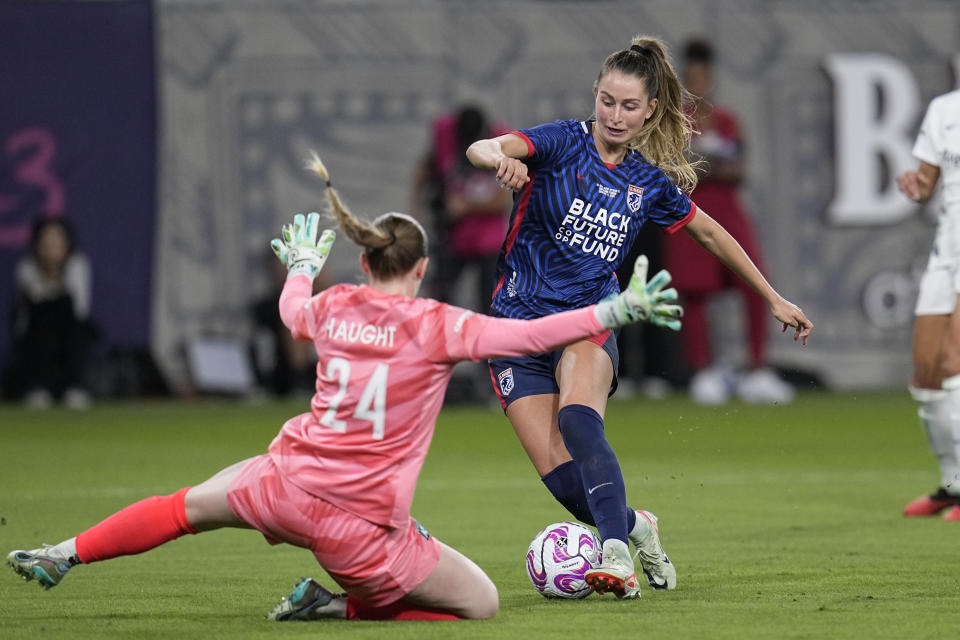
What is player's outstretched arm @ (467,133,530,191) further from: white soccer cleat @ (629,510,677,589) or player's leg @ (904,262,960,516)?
player's leg @ (904,262,960,516)

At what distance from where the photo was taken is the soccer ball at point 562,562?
5.87 m

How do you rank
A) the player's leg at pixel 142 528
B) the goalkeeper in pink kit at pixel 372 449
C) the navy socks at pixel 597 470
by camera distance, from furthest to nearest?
the navy socks at pixel 597 470 < the player's leg at pixel 142 528 < the goalkeeper in pink kit at pixel 372 449

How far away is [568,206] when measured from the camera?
6250 mm

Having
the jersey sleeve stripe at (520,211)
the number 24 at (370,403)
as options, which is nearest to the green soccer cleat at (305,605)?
the number 24 at (370,403)

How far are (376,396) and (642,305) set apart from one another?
86 cm

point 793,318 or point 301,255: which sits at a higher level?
point 301,255

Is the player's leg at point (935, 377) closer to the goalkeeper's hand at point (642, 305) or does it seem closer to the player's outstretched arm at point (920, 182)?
the player's outstretched arm at point (920, 182)

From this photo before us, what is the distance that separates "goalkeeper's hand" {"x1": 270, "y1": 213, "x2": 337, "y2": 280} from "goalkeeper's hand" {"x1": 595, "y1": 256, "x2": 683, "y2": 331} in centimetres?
122

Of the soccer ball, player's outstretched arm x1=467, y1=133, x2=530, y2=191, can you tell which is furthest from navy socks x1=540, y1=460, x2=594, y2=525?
player's outstretched arm x1=467, y1=133, x2=530, y2=191

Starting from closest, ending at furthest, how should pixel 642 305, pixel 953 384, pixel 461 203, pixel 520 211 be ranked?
1. pixel 642 305
2. pixel 520 211
3. pixel 953 384
4. pixel 461 203

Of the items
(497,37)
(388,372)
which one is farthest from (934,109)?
(497,37)

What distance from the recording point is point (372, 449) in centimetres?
525

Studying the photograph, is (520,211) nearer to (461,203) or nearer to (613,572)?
(613,572)

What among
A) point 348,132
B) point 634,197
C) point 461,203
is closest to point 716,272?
point 461,203
